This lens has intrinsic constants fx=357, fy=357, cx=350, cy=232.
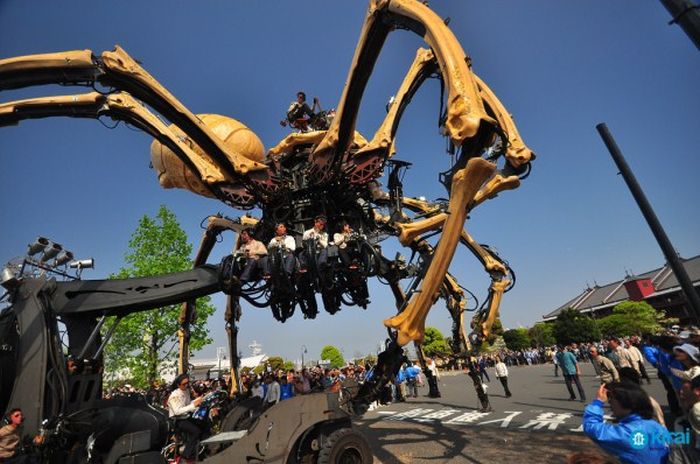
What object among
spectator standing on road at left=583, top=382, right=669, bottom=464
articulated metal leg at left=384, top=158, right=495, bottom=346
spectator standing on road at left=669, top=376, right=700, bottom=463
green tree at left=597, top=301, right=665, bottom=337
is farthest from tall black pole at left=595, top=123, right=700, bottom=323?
green tree at left=597, top=301, right=665, bottom=337

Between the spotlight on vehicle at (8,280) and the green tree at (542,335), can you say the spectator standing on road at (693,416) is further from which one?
the green tree at (542,335)

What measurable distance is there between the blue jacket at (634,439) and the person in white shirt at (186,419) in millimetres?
5761

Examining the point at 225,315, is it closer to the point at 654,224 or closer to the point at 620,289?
the point at 654,224

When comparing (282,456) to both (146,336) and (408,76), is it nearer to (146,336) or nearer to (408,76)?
(408,76)

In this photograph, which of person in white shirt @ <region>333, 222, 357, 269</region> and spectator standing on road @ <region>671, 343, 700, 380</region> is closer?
spectator standing on road @ <region>671, 343, 700, 380</region>

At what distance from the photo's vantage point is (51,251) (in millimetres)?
6324

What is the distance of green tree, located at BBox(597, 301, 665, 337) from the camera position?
45500 millimetres

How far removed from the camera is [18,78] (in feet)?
17.1

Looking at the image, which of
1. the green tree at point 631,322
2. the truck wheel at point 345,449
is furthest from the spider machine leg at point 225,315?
the green tree at point 631,322

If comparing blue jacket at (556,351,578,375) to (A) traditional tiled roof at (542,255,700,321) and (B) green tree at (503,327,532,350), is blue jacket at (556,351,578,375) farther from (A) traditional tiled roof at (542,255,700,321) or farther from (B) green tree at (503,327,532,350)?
(A) traditional tiled roof at (542,255,700,321)

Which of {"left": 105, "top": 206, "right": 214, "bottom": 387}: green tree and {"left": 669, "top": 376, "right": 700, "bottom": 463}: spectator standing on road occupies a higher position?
{"left": 105, "top": 206, "right": 214, "bottom": 387}: green tree

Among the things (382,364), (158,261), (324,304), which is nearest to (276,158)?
(324,304)

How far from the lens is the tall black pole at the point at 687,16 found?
109 inches

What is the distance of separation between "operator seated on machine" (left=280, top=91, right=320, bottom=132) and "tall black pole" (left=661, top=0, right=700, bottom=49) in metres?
6.90
